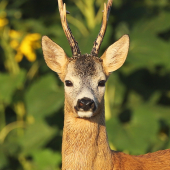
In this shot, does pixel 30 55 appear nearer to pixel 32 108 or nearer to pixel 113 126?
pixel 32 108

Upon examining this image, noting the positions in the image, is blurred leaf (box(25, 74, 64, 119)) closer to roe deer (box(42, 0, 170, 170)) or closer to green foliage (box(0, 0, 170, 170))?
green foliage (box(0, 0, 170, 170))

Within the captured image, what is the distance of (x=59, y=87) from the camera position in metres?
7.87

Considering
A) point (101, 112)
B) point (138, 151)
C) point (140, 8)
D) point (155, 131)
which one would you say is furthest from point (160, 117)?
point (101, 112)

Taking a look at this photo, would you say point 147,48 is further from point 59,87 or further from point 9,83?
point 9,83

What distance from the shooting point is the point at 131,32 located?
321 inches

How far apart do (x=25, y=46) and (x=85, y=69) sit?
3.01 meters

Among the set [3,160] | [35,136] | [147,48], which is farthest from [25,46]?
[147,48]

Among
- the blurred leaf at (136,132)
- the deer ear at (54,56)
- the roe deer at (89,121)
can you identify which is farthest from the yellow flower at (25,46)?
the roe deer at (89,121)

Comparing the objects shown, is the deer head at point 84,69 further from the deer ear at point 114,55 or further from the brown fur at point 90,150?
the brown fur at point 90,150

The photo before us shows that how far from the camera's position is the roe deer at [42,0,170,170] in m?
4.89

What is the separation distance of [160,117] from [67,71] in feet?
10.3

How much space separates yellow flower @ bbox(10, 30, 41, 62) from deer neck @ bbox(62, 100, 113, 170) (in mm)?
3029

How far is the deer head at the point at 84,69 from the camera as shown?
485 cm

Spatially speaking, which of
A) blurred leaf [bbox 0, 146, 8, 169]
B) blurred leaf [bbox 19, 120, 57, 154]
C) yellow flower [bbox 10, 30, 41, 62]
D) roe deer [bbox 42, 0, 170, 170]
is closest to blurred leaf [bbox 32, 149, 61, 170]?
blurred leaf [bbox 19, 120, 57, 154]
